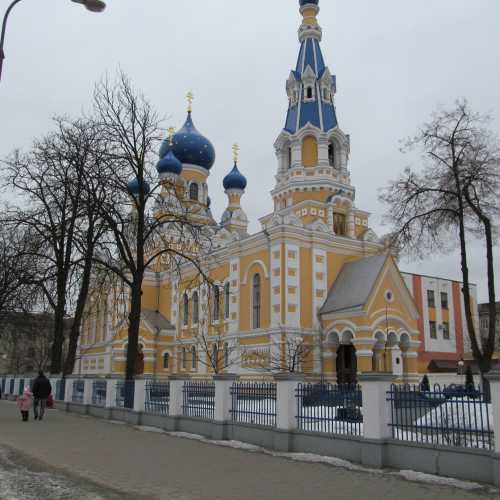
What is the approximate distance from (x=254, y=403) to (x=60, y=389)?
12.0 meters

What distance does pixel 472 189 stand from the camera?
55.4ft

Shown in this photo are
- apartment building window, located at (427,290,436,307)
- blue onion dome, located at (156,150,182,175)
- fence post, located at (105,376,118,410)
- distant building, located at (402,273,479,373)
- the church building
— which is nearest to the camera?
fence post, located at (105,376,118,410)

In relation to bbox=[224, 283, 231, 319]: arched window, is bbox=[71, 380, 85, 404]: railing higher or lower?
lower

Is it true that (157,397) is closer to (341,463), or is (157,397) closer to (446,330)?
(341,463)

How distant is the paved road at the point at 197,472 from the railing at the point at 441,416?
0.98m

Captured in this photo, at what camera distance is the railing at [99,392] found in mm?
17484

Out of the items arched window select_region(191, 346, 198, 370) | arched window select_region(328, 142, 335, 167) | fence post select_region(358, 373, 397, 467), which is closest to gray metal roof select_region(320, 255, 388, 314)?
arched window select_region(328, 142, 335, 167)

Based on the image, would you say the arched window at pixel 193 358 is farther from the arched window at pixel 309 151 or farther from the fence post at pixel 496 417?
the fence post at pixel 496 417

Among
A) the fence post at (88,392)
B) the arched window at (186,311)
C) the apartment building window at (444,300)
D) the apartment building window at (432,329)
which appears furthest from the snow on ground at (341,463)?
the apartment building window at (444,300)

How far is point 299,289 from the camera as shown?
85.0 ft

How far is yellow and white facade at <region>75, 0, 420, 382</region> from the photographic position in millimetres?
24844

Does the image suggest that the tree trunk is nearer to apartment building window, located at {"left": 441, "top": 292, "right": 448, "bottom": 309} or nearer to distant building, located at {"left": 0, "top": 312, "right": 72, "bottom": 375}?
distant building, located at {"left": 0, "top": 312, "right": 72, "bottom": 375}

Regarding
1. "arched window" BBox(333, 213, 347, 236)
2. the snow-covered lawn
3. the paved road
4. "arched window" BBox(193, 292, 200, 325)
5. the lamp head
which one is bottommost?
the paved road

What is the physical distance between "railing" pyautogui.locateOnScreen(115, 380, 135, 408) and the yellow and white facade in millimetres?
4098
